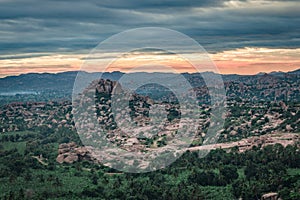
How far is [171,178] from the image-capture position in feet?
171

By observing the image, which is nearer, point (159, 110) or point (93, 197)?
point (93, 197)

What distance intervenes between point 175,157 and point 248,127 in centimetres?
2054

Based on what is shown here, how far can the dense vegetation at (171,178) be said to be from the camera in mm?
43406

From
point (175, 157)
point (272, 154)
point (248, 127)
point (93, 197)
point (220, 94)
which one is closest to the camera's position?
point (93, 197)

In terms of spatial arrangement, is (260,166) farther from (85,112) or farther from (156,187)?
(85,112)

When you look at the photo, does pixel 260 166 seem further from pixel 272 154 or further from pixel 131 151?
pixel 131 151

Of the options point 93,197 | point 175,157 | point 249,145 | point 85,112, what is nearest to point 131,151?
point 175,157

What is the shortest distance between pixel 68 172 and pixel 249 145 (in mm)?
25817

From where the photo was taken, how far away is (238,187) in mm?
44625

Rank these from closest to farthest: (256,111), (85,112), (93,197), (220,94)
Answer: (93,197), (256,111), (85,112), (220,94)

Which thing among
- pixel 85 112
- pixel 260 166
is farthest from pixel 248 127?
pixel 85 112

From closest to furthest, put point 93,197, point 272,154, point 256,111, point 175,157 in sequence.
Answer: point 93,197 < point 272,154 < point 175,157 < point 256,111

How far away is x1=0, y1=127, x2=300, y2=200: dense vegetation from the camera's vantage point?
4341 centimetres

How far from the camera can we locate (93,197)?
145 feet
